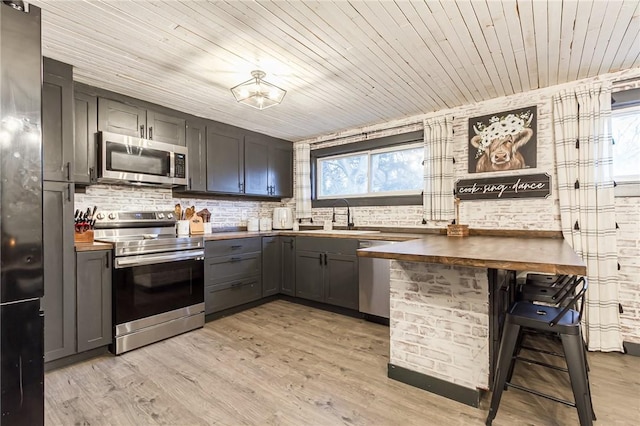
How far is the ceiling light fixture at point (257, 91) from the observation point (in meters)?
2.36

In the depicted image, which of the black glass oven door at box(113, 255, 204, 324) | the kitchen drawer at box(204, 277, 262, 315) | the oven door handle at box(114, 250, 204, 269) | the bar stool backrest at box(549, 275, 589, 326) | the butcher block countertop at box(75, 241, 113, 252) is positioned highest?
the butcher block countertop at box(75, 241, 113, 252)

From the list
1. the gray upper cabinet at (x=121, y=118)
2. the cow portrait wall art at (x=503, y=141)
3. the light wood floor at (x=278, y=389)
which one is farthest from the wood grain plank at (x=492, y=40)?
the gray upper cabinet at (x=121, y=118)

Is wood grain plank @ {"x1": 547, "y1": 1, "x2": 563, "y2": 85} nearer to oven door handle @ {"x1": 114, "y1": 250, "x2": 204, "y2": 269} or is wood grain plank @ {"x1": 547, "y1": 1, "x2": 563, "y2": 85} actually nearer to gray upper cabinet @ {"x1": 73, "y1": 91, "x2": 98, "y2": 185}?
oven door handle @ {"x1": 114, "y1": 250, "x2": 204, "y2": 269}

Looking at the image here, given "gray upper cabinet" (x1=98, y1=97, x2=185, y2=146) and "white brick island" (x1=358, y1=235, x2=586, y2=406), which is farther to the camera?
"gray upper cabinet" (x1=98, y1=97, x2=185, y2=146)

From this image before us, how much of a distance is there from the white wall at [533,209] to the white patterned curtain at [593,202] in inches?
4.1

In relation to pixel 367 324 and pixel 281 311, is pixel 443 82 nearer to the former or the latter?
pixel 367 324

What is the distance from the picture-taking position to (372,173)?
4016 millimetres

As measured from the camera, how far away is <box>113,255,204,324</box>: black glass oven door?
8.27 feet

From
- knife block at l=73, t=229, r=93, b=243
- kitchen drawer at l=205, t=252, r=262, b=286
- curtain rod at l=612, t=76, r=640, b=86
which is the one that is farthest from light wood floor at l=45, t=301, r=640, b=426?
curtain rod at l=612, t=76, r=640, b=86

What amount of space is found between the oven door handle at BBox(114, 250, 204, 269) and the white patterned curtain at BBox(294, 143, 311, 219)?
1.71 meters

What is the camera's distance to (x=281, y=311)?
356 cm

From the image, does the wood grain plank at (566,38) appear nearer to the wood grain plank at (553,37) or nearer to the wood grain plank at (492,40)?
the wood grain plank at (553,37)

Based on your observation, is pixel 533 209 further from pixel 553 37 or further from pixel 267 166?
pixel 267 166

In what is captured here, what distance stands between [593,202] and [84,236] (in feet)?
13.9
